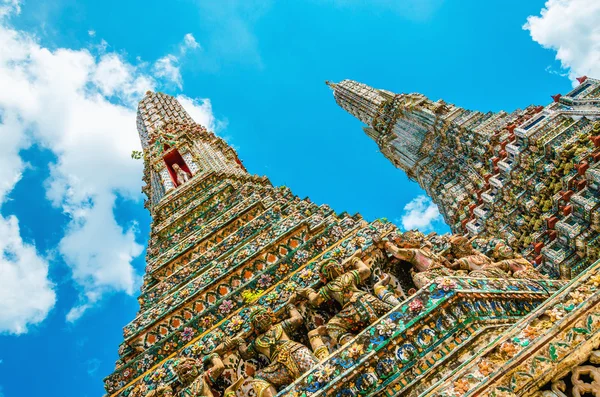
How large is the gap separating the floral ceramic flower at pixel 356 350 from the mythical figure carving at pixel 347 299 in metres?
0.41

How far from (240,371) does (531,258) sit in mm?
11159

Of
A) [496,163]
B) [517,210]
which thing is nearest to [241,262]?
[517,210]

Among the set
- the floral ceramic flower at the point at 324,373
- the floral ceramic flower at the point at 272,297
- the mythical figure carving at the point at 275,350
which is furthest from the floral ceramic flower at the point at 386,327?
the floral ceramic flower at the point at 272,297

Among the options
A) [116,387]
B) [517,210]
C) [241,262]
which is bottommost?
[116,387]

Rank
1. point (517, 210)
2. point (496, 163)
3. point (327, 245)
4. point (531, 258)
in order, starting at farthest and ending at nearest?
point (496, 163) → point (517, 210) → point (531, 258) → point (327, 245)

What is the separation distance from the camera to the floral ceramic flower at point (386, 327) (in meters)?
4.11

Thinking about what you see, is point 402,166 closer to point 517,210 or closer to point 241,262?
point 517,210

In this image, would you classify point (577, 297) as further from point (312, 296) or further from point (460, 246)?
point (312, 296)

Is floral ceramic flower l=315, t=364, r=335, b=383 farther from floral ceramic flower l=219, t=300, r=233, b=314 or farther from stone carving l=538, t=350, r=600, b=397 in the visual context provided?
floral ceramic flower l=219, t=300, r=233, b=314

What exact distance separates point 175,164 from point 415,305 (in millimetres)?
12760

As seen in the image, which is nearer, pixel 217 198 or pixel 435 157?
pixel 217 198

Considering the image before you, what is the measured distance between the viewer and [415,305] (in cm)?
424

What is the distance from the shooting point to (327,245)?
650 centimetres

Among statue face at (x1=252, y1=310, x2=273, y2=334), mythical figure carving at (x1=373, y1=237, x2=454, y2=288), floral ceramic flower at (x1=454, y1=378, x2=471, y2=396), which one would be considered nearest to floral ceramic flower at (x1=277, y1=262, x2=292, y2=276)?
statue face at (x1=252, y1=310, x2=273, y2=334)
